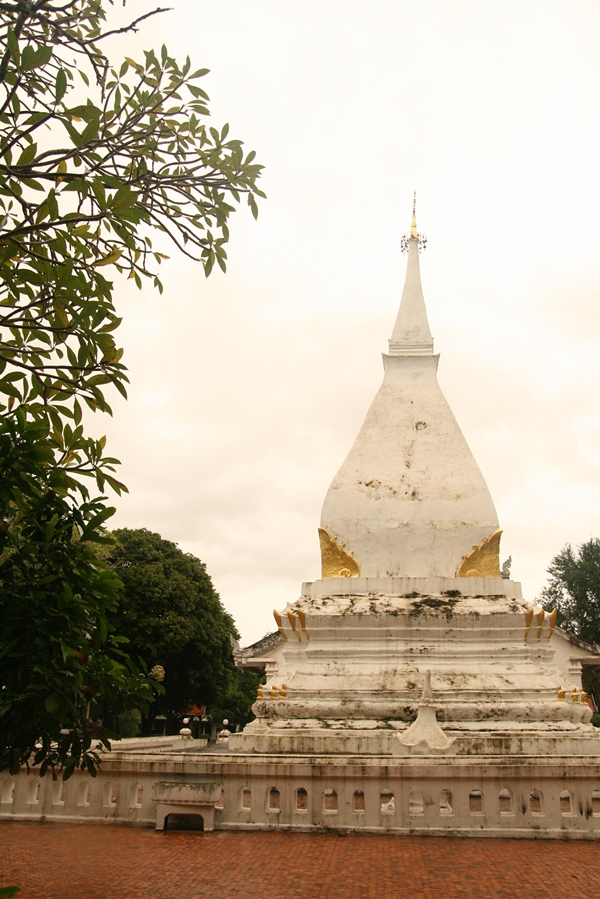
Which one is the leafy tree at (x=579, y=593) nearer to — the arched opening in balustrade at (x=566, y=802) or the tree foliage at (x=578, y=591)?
the tree foliage at (x=578, y=591)

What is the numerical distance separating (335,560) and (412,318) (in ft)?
27.3

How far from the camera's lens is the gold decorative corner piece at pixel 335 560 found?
19359mm

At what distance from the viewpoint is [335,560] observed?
1958 cm

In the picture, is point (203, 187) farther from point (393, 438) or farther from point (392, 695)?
point (393, 438)

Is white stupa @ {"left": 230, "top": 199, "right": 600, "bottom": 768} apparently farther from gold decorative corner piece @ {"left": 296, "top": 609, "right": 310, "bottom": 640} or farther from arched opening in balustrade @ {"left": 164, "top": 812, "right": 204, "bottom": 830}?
arched opening in balustrade @ {"left": 164, "top": 812, "right": 204, "bottom": 830}

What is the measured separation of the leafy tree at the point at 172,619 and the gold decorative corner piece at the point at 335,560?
1379cm

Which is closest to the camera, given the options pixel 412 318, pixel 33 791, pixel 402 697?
pixel 33 791

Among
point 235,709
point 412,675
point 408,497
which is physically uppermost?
point 408,497

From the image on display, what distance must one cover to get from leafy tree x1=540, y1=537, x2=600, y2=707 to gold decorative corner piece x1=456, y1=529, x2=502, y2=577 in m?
25.0

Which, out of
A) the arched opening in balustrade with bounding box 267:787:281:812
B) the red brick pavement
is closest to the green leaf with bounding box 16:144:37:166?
the red brick pavement

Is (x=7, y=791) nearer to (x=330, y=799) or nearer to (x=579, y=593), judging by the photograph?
(x=330, y=799)

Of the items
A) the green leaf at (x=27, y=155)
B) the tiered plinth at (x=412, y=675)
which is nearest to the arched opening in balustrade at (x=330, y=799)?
the tiered plinth at (x=412, y=675)

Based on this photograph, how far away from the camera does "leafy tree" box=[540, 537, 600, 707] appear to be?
42625 mm

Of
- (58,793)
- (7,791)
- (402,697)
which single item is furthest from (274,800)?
(402,697)
